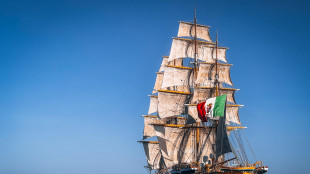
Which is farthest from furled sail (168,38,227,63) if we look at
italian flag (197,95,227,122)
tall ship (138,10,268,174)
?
italian flag (197,95,227,122)

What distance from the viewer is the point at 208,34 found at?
97.7 metres

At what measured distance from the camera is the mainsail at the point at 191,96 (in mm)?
86375

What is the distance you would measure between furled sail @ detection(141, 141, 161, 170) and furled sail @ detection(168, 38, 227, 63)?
1157 inches

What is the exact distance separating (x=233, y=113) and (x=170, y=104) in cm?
1569

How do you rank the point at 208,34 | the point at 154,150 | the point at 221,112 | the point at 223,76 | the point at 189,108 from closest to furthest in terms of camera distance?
the point at 221,112 < the point at 189,108 < the point at 223,76 < the point at 208,34 < the point at 154,150

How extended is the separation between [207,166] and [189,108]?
15.3m

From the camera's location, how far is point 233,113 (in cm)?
9069

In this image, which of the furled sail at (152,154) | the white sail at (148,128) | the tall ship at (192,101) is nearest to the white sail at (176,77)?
the tall ship at (192,101)

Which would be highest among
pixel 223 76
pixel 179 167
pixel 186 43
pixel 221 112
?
pixel 186 43

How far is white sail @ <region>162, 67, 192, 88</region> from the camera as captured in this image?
92.8 metres

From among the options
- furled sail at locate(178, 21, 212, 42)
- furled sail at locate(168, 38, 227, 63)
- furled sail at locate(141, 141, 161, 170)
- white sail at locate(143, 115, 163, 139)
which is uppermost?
furled sail at locate(178, 21, 212, 42)

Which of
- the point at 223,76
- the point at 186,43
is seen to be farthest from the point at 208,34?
the point at 223,76

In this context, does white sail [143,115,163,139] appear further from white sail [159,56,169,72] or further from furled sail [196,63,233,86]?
furled sail [196,63,233,86]

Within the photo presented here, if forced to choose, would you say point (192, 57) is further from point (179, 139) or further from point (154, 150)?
point (154, 150)
